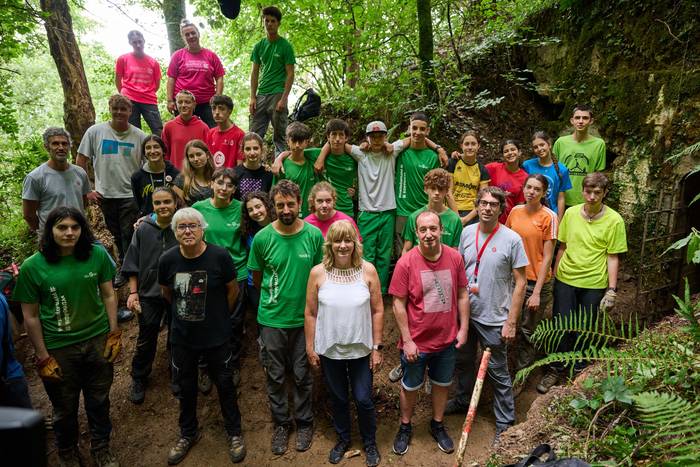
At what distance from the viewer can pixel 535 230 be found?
482 centimetres

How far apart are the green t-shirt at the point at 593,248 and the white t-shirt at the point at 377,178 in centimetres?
232

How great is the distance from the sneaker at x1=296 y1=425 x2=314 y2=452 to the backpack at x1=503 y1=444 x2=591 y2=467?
2.72m

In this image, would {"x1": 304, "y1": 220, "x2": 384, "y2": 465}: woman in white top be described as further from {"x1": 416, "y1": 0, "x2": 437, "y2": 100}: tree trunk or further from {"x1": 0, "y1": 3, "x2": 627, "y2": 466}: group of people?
{"x1": 416, "y1": 0, "x2": 437, "y2": 100}: tree trunk

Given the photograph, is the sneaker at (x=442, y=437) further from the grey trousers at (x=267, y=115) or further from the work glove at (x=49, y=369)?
the grey trousers at (x=267, y=115)

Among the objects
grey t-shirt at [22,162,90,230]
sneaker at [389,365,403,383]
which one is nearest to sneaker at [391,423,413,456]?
sneaker at [389,365,403,383]

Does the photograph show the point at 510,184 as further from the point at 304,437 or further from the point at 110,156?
the point at 110,156

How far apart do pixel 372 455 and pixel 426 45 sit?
6589 millimetres

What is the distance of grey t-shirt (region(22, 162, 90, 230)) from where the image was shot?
508cm

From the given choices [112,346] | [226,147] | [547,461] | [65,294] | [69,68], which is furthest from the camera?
[69,68]

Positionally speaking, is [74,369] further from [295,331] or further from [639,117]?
[639,117]

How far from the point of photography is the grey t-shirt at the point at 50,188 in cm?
508

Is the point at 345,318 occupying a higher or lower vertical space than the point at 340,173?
lower

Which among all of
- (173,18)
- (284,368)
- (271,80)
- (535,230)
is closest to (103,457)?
(284,368)

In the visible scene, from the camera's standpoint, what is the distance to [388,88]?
25.4ft
